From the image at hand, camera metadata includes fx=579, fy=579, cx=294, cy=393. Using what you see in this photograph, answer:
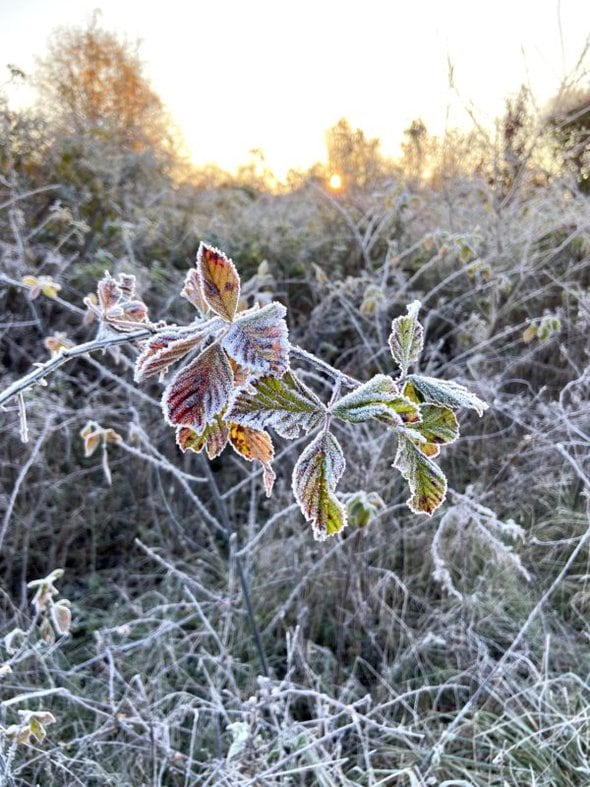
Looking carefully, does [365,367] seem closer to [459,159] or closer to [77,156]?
[459,159]

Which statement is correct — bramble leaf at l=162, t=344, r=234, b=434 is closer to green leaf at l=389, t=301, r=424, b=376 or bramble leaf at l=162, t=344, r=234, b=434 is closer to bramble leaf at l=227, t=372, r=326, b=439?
bramble leaf at l=227, t=372, r=326, b=439

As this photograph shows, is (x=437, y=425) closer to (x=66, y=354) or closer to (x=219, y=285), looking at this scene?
(x=219, y=285)

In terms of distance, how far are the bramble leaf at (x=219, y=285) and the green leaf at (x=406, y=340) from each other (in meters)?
0.14

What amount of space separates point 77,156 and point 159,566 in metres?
3.10

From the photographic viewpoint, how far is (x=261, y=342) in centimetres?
43

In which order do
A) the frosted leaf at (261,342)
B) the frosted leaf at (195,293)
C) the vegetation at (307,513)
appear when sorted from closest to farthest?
the frosted leaf at (261,342) < the frosted leaf at (195,293) < the vegetation at (307,513)

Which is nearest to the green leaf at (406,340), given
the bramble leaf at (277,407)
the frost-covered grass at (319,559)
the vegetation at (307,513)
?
the vegetation at (307,513)

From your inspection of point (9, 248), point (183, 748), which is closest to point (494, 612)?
point (183, 748)

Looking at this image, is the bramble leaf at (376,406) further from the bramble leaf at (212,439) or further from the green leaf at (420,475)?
the bramble leaf at (212,439)

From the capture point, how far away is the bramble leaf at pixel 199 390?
434 mm

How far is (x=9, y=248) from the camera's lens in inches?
108

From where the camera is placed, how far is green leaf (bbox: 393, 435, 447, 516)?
1.54 ft

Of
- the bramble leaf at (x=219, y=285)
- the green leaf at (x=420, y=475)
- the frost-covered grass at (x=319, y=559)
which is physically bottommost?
the frost-covered grass at (x=319, y=559)

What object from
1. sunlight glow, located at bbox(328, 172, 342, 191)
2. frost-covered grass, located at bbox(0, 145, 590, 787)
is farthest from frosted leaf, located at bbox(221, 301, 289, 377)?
sunlight glow, located at bbox(328, 172, 342, 191)
